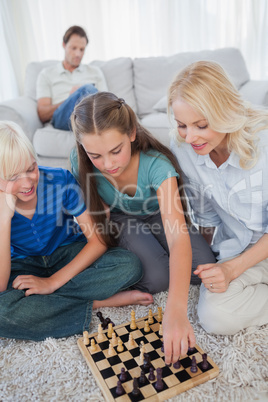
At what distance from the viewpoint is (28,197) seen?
1207mm

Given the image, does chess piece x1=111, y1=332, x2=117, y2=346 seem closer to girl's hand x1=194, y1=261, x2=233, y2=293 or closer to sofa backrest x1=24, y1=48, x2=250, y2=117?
girl's hand x1=194, y1=261, x2=233, y2=293

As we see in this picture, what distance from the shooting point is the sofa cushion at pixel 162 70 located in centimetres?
269

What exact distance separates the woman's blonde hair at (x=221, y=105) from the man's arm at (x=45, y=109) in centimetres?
163

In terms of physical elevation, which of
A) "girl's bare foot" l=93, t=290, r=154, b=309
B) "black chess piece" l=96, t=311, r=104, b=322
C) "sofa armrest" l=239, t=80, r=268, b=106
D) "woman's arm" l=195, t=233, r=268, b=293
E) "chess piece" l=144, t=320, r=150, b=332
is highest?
"sofa armrest" l=239, t=80, r=268, b=106

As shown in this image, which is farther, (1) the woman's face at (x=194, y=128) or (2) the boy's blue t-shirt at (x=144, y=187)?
(2) the boy's blue t-shirt at (x=144, y=187)

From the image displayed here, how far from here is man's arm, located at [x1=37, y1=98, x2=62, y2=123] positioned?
262cm

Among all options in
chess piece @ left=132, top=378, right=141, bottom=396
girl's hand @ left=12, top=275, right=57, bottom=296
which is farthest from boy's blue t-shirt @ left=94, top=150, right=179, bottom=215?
chess piece @ left=132, top=378, right=141, bottom=396

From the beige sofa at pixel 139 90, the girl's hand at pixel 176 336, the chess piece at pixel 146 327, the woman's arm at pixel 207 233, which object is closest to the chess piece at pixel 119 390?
the girl's hand at pixel 176 336

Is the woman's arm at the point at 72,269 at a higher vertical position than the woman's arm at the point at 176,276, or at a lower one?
lower

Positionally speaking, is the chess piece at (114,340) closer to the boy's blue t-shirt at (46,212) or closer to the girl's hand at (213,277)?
the girl's hand at (213,277)

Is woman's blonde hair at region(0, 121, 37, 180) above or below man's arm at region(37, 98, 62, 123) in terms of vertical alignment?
above

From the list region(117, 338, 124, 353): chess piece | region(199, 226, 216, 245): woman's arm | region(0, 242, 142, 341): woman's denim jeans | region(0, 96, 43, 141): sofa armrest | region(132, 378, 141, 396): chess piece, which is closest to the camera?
region(132, 378, 141, 396): chess piece

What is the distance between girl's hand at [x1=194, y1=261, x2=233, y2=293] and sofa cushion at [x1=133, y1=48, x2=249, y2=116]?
188cm

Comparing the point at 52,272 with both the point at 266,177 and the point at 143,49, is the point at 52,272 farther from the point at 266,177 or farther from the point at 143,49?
the point at 143,49
